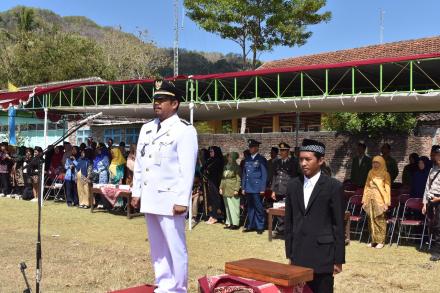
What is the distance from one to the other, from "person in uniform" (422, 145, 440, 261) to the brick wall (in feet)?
29.6

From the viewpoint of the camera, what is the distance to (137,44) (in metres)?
39.9

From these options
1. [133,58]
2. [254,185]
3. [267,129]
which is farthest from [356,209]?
[133,58]

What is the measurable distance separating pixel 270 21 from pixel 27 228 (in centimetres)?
1714

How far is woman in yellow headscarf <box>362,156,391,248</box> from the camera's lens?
26.2 feet

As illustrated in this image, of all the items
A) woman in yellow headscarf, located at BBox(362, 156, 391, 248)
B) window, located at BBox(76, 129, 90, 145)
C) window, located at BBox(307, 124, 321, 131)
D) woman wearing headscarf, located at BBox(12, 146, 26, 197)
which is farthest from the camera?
window, located at BBox(76, 129, 90, 145)

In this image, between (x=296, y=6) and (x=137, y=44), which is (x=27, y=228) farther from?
(x=137, y=44)

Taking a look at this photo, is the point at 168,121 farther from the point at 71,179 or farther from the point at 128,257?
the point at 71,179

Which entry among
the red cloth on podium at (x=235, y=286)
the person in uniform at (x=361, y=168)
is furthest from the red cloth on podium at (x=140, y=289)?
the person in uniform at (x=361, y=168)

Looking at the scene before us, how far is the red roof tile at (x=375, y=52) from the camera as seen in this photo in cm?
2009

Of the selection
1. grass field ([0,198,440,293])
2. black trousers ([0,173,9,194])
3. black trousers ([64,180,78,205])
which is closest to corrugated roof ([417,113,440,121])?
grass field ([0,198,440,293])

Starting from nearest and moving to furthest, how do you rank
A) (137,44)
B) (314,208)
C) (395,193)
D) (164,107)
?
(314,208), (164,107), (395,193), (137,44)

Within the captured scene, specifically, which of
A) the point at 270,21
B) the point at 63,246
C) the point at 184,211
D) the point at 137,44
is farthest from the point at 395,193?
the point at 137,44

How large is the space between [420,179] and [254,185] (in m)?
2.86

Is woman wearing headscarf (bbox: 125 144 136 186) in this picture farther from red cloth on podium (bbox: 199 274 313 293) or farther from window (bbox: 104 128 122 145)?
window (bbox: 104 128 122 145)
